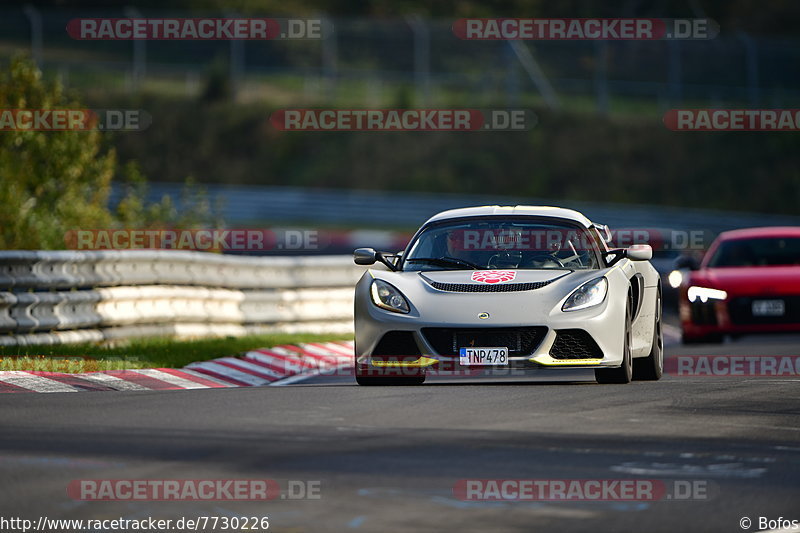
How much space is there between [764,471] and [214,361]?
25.3 ft

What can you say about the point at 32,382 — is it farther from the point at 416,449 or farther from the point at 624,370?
the point at 416,449

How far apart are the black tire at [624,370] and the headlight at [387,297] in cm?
163

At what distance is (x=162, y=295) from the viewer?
1692 cm

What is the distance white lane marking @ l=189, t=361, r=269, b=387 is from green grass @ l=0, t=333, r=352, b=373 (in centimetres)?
17

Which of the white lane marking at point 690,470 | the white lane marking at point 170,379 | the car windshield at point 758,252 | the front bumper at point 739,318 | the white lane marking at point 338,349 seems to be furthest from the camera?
the car windshield at point 758,252

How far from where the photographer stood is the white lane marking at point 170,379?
41.7ft

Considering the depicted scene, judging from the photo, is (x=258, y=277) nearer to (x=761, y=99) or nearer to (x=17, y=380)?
(x=17, y=380)

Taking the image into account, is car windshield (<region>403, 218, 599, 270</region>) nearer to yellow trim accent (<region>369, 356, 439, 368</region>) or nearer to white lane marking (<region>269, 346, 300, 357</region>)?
yellow trim accent (<region>369, 356, 439, 368</region>)

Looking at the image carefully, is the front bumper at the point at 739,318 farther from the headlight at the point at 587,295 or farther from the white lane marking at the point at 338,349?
the headlight at the point at 587,295

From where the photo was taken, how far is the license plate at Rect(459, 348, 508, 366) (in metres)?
11.1

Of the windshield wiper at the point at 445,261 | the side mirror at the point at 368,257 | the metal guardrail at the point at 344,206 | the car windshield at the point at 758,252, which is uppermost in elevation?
the metal guardrail at the point at 344,206

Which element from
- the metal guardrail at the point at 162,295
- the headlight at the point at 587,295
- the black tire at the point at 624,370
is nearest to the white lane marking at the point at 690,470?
the headlight at the point at 587,295

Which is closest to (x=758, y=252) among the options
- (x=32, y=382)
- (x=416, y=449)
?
(x=32, y=382)

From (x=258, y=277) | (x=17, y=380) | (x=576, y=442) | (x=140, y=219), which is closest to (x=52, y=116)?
(x=140, y=219)
